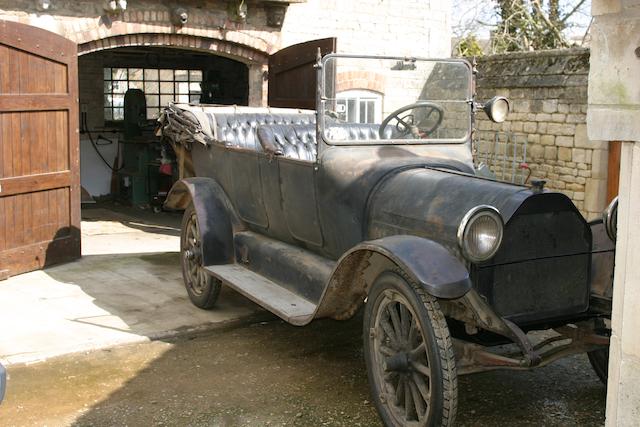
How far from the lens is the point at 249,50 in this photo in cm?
996

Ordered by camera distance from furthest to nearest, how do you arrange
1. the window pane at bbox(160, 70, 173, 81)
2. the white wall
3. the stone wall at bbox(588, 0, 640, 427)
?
the window pane at bbox(160, 70, 173, 81)
the white wall
the stone wall at bbox(588, 0, 640, 427)

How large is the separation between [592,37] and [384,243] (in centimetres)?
145

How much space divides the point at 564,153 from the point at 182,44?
472 cm

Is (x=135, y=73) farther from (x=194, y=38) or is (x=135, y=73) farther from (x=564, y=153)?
(x=564, y=153)

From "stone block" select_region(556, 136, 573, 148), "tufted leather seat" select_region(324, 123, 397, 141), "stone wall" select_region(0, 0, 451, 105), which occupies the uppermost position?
"stone wall" select_region(0, 0, 451, 105)

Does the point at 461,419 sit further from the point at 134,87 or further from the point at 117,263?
the point at 134,87

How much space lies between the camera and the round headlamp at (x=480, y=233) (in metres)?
3.48

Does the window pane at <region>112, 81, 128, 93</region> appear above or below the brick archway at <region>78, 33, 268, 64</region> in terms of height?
below

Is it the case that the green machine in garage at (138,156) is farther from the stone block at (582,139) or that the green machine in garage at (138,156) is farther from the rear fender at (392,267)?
the rear fender at (392,267)

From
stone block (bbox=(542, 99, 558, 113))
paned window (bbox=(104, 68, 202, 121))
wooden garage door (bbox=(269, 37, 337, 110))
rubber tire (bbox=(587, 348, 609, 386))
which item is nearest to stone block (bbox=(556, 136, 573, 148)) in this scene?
stone block (bbox=(542, 99, 558, 113))

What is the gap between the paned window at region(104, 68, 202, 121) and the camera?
13023 mm

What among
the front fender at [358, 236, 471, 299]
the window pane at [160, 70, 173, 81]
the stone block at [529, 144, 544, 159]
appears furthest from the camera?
the window pane at [160, 70, 173, 81]

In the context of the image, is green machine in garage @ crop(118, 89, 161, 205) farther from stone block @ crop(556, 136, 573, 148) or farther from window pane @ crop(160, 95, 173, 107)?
stone block @ crop(556, 136, 573, 148)

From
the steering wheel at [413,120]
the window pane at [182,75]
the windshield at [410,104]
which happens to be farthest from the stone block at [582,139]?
the window pane at [182,75]
